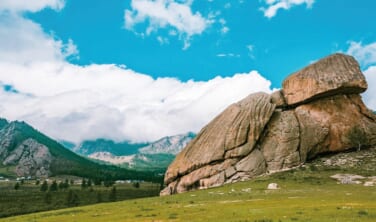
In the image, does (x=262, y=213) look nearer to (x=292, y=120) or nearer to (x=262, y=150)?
(x=262, y=150)

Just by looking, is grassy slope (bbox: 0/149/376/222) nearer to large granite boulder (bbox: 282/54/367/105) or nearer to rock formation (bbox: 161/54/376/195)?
rock formation (bbox: 161/54/376/195)

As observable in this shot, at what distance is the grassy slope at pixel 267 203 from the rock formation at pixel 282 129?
7523 mm

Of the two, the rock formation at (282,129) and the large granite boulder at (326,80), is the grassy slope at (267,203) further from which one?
the large granite boulder at (326,80)

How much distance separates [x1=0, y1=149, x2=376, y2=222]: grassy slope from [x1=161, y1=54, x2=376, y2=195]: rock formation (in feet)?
24.7

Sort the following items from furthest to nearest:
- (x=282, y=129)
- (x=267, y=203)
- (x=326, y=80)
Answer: (x=326, y=80) → (x=282, y=129) → (x=267, y=203)

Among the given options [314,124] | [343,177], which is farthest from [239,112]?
[343,177]

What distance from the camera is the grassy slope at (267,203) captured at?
39.3 m

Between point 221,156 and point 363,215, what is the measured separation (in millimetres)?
69929

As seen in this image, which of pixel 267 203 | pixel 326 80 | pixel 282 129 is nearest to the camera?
pixel 267 203

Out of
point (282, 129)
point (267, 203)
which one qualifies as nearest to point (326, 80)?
point (282, 129)

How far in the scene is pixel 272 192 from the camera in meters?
70.7

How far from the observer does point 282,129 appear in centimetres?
10825

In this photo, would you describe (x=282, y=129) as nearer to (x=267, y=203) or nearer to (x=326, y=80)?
(x=326, y=80)

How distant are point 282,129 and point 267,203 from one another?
58.2 m
